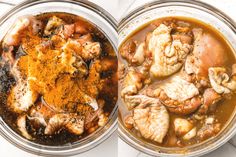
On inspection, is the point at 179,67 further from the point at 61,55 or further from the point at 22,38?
the point at 22,38

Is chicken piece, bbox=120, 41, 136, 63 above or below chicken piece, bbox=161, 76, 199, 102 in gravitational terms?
above

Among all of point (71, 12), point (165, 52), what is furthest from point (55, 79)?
point (165, 52)

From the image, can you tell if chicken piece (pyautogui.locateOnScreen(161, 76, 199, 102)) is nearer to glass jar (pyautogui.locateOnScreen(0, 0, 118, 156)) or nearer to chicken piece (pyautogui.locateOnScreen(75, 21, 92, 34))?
glass jar (pyautogui.locateOnScreen(0, 0, 118, 156))

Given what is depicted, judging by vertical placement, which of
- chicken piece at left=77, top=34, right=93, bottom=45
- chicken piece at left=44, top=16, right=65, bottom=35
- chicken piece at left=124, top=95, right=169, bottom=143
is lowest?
chicken piece at left=124, top=95, right=169, bottom=143

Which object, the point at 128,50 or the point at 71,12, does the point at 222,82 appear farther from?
the point at 71,12

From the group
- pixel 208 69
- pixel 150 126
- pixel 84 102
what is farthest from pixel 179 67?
pixel 84 102

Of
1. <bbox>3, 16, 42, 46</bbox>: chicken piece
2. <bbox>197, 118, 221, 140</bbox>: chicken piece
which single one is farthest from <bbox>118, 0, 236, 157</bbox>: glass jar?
<bbox>3, 16, 42, 46</bbox>: chicken piece

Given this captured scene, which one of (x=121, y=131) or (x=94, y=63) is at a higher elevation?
(x=94, y=63)
